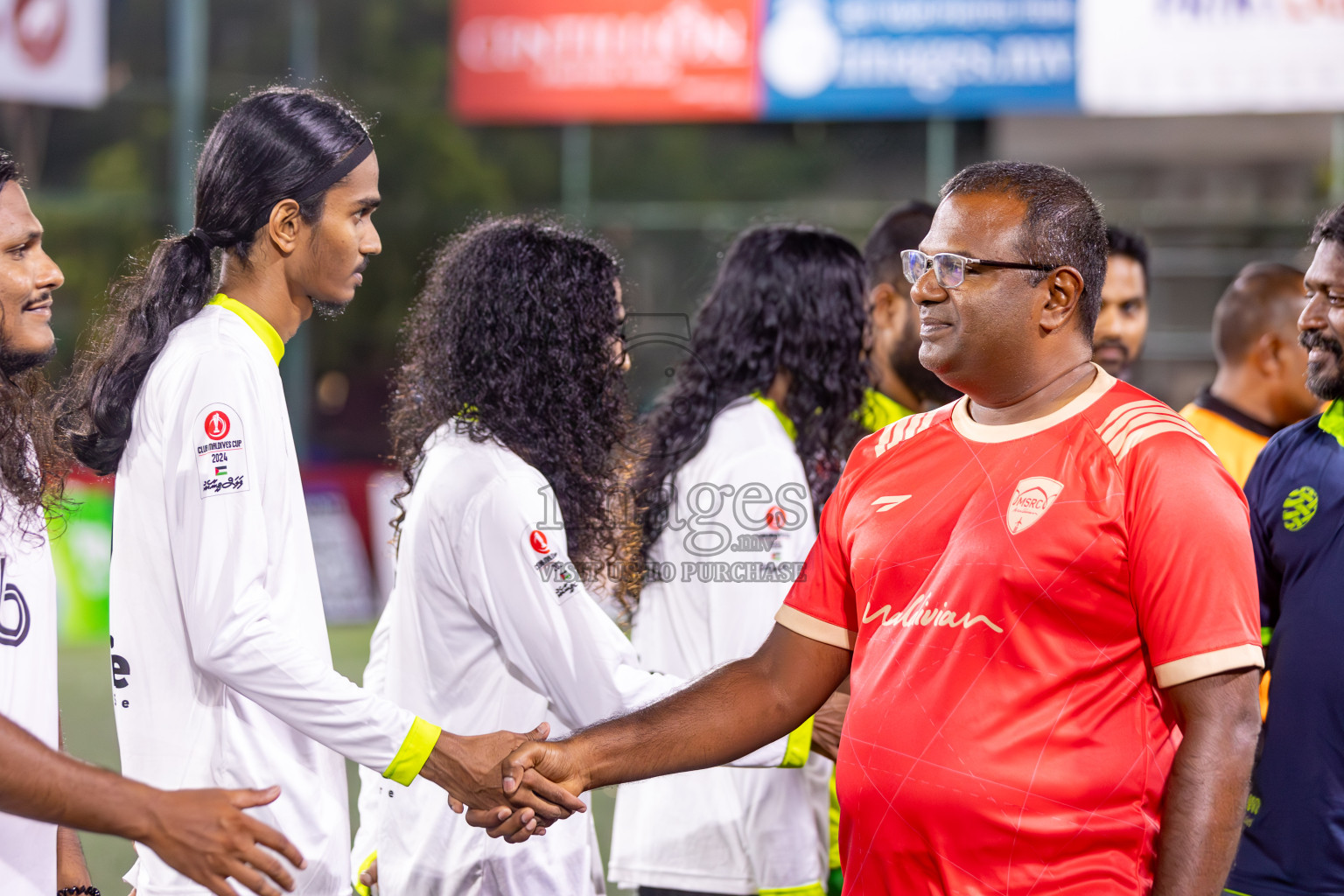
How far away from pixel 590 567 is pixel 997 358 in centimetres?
126

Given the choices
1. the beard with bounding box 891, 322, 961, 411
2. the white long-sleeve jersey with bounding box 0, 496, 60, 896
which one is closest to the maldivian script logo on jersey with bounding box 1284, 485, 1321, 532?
the beard with bounding box 891, 322, 961, 411

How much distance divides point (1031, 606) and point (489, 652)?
1.24m

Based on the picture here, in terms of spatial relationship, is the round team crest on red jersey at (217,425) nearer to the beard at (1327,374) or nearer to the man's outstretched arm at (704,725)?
the man's outstretched arm at (704,725)

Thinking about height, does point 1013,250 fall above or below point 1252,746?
above

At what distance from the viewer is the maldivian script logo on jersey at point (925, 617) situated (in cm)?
228

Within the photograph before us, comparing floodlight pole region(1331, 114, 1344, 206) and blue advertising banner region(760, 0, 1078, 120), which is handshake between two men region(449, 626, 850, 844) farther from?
floodlight pole region(1331, 114, 1344, 206)

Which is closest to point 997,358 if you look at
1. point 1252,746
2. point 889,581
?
point 889,581

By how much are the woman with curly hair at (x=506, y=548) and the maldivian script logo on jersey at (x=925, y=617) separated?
67 cm

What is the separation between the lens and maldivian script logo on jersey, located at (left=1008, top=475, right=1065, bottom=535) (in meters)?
2.26

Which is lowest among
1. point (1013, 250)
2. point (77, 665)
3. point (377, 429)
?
point (77, 665)

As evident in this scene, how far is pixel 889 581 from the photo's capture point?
2447 mm

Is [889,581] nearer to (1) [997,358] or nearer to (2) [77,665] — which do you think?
(1) [997,358]

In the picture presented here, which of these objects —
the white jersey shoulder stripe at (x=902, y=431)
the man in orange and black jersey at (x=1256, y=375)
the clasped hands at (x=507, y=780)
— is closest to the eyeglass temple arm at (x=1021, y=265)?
the white jersey shoulder stripe at (x=902, y=431)

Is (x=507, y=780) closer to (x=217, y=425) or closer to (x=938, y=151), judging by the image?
(x=217, y=425)
